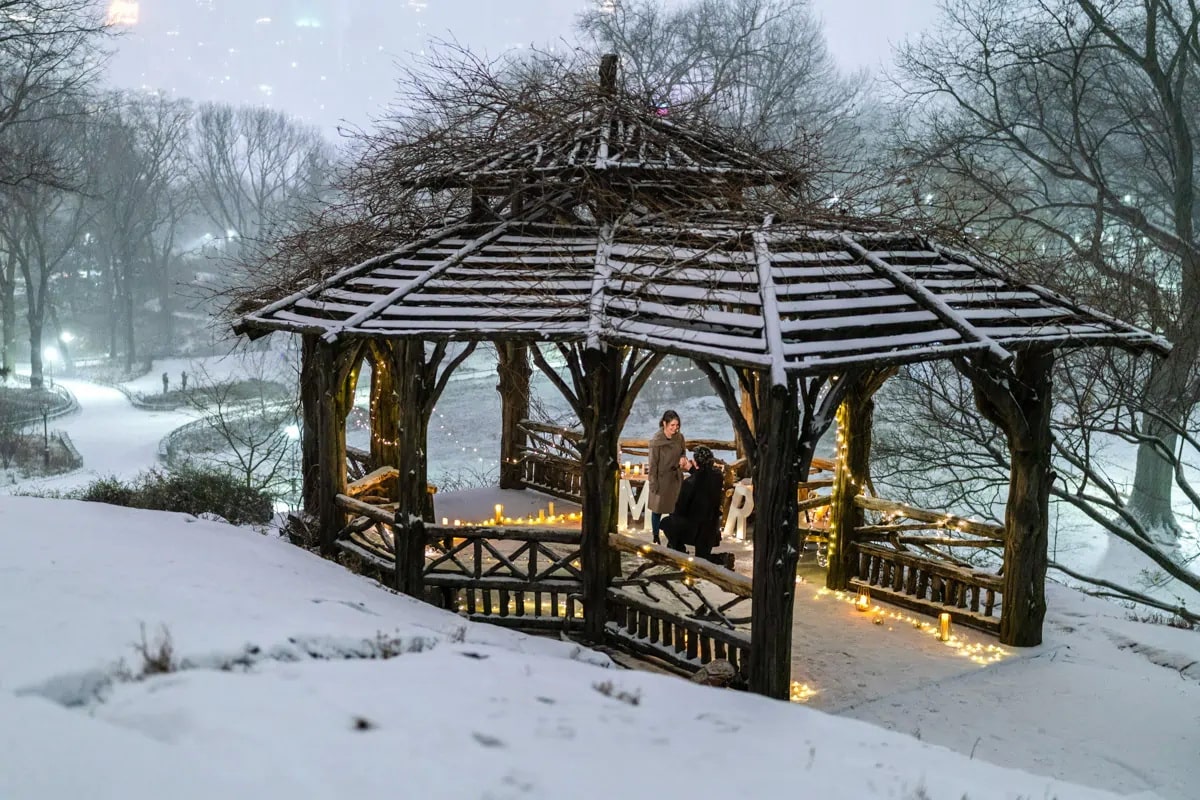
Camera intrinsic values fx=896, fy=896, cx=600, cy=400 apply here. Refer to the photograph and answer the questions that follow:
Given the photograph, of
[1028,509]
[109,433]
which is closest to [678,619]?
[1028,509]

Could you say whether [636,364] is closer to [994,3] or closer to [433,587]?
[433,587]

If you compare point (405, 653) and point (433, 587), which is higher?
point (405, 653)

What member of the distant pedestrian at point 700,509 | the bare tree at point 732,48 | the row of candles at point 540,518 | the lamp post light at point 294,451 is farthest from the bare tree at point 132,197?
the distant pedestrian at point 700,509

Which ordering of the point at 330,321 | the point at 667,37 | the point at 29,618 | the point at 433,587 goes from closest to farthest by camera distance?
the point at 29,618 → the point at 330,321 → the point at 433,587 → the point at 667,37

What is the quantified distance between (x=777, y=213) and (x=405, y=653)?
6638 mm

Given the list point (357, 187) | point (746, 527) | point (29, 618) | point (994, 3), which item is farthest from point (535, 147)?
point (994, 3)

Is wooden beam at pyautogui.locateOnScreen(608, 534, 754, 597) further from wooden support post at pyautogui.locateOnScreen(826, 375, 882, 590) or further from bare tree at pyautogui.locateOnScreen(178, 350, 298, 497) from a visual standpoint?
bare tree at pyautogui.locateOnScreen(178, 350, 298, 497)

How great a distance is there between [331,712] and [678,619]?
496 centimetres

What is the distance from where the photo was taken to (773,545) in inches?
312

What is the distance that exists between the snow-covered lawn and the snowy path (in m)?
19.7

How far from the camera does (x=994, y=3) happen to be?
2067 cm

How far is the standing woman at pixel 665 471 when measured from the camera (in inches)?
466

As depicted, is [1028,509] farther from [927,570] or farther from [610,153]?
[610,153]

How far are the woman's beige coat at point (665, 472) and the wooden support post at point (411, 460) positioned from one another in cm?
321
